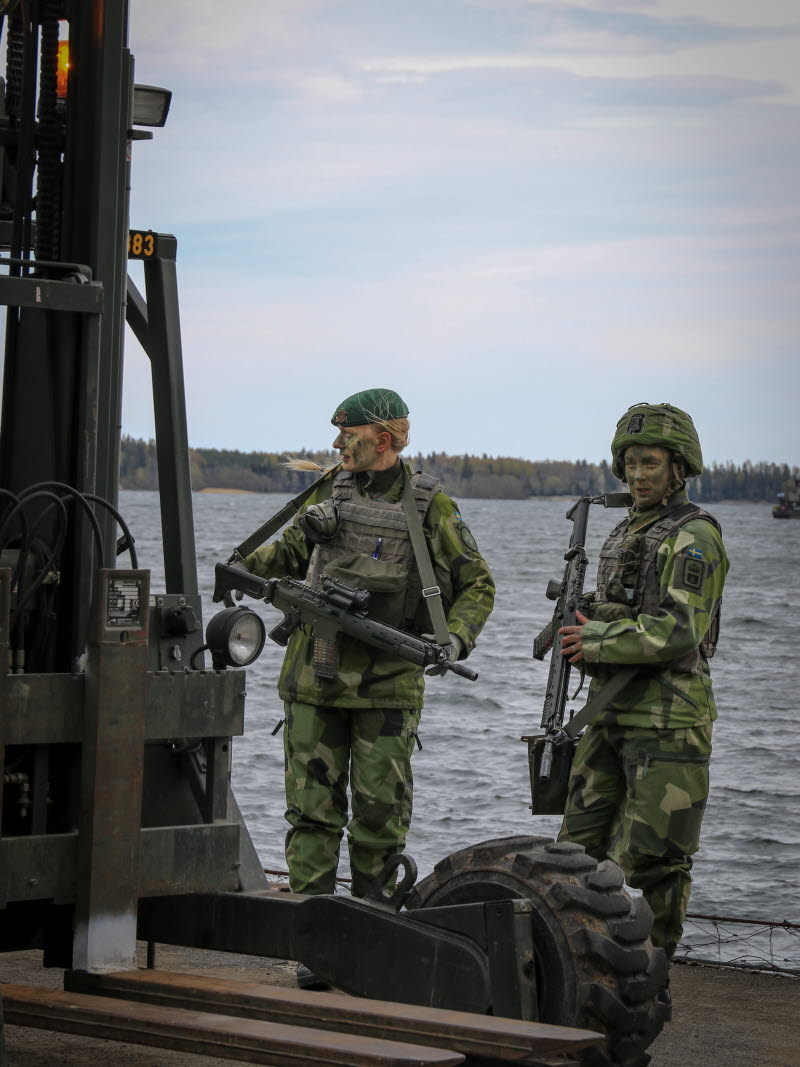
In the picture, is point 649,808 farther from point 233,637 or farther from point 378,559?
point 233,637

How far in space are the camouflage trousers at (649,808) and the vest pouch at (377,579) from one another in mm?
896

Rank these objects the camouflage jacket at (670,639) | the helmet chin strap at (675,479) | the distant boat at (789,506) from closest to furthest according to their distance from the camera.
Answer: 1. the camouflage jacket at (670,639)
2. the helmet chin strap at (675,479)
3. the distant boat at (789,506)

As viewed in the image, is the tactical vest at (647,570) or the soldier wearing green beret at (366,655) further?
the soldier wearing green beret at (366,655)

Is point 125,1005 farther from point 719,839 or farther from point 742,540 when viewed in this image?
point 742,540

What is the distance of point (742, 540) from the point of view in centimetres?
10988

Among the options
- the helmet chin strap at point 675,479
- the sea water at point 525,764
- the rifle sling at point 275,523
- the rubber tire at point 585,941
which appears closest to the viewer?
the rubber tire at point 585,941

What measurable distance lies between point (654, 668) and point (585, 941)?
1.64m

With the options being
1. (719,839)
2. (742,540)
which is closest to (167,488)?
(719,839)

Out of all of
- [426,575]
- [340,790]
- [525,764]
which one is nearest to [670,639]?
[426,575]

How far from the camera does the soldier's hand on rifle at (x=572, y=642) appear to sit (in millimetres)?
5773

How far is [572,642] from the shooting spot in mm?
5785

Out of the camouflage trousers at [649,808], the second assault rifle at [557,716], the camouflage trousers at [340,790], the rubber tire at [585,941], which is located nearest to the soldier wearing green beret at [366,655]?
the camouflage trousers at [340,790]

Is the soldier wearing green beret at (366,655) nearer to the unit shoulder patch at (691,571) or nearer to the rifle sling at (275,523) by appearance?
the rifle sling at (275,523)

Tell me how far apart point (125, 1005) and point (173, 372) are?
2.05 meters
